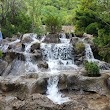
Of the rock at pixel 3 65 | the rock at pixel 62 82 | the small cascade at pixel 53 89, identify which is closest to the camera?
the small cascade at pixel 53 89

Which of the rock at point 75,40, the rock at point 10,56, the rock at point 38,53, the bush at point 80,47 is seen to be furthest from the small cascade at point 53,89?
the rock at point 75,40

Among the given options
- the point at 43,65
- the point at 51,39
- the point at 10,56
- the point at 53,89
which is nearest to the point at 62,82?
the point at 53,89

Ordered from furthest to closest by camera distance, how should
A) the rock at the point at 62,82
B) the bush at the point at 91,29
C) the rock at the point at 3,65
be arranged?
the bush at the point at 91,29 → the rock at the point at 3,65 → the rock at the point at 62,82

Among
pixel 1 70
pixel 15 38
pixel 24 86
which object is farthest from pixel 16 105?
pixel 15 38

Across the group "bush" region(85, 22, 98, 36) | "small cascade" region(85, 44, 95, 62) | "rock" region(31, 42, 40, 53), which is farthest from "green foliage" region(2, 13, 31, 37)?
"small cascade" region(85, 44, 95, 62)

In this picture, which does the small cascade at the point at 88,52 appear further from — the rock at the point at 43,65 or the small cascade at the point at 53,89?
the small cascade at the point at 53,89

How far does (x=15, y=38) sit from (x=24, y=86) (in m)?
9.08

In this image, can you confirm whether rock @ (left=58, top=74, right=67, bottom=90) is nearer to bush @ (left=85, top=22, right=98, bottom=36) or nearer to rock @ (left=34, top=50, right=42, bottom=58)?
rock @ (left=34, top=50, right=42, bottom=58)

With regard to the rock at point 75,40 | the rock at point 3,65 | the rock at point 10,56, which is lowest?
the rock at point 3,65

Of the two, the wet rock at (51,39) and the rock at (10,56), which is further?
the wet rock at (51,39)

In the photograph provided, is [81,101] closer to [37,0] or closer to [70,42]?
[70,42]

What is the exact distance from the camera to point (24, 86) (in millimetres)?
12445

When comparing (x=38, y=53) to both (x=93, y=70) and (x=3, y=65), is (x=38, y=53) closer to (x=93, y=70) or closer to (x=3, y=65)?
(x=3, y=65)

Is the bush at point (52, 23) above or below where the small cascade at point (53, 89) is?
above
